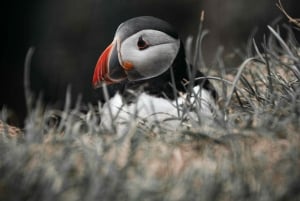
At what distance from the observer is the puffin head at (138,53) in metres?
2.32

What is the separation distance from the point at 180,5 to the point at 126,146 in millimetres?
4323

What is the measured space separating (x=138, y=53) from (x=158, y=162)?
95 cm

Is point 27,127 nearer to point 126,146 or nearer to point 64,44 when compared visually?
point 126,146

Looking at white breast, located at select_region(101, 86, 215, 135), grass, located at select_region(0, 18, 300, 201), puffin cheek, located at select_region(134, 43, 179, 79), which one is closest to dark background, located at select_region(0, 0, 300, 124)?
puffin cheek, located at select_region(134, 43, 179, 79)

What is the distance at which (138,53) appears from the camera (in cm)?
235

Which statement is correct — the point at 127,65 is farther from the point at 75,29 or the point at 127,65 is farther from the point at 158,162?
the point at 75,29

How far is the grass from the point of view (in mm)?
1338

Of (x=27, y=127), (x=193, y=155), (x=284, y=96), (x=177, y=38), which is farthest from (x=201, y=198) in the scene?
(x=177, y=38)

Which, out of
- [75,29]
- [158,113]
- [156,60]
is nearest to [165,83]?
[156,60]

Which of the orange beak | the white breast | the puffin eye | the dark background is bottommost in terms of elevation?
the dark background

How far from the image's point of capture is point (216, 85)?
8.53ft

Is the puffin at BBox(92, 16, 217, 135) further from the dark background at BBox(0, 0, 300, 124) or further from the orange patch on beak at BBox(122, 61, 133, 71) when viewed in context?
the dark background at BBox(0, 0, 300, 124)

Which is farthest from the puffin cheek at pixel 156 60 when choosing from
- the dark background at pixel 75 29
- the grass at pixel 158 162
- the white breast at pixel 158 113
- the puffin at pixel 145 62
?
the dark background at pixel 75 29

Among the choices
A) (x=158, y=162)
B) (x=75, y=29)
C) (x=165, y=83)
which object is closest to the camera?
(x=158, y=162)
